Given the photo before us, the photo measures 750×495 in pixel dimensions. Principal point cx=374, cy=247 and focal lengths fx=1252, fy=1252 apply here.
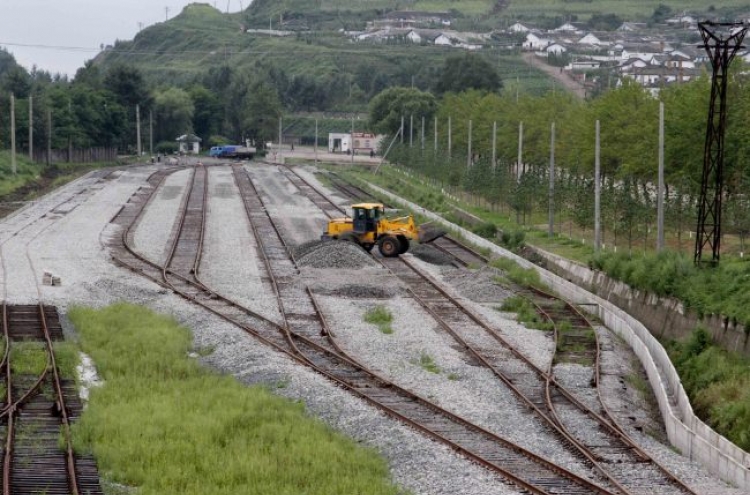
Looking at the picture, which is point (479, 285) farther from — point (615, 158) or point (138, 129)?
point (138, 129)

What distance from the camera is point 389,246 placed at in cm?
4575

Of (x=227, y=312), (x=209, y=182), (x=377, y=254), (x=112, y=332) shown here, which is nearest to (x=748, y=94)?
(x=377, y=254)

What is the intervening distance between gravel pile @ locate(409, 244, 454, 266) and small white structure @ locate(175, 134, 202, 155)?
319 ft

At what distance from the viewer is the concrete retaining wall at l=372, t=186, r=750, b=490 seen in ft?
60.7

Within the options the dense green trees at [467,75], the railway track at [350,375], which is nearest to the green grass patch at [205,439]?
the railway track at [350,375]

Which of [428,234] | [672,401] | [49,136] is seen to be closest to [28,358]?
[672,401]

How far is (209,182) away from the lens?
85312 mm

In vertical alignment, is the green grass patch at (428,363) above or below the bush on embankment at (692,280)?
below

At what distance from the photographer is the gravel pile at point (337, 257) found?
139 feet

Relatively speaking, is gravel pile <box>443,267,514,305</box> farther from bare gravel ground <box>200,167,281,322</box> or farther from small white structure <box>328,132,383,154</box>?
small white structure <box>328,132,383,154</box>

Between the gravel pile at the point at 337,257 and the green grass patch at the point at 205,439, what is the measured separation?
1697 cm

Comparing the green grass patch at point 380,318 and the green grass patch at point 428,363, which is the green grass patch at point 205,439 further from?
the green grass patch at point 380,318

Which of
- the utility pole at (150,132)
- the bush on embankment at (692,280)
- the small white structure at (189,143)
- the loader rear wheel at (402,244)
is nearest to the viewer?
the bush on embankment at (692,280)

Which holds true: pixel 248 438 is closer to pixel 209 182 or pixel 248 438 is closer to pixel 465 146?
pixel 209 182
